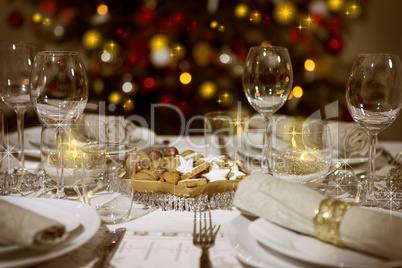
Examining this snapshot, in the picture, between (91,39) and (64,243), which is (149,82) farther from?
(64,243)

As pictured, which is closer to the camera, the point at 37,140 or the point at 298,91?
the point at 37,140

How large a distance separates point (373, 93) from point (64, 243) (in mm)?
659

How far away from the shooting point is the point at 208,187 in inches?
33.3

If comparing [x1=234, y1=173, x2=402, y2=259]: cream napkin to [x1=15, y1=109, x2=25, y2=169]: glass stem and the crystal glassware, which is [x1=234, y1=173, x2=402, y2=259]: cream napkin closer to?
the crystal glassware

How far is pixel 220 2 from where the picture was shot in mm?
2281

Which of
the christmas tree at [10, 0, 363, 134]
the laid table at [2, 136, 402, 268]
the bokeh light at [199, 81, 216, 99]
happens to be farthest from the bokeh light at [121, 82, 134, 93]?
the laid table at [2, 136, 402, 268]

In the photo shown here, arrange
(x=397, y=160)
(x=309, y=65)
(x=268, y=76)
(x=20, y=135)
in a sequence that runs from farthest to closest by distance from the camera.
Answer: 1. (x=309, y=65)
2. (x=397, y=160)
3. (x=20, y=135)
4. (x=268, y=76)

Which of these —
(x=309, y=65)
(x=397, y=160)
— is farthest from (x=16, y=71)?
(x=309, y=65)

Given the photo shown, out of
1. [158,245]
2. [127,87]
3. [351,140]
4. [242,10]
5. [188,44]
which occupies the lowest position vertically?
[158,245]

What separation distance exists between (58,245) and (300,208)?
34cm

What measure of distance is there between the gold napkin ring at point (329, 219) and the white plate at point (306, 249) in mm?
16

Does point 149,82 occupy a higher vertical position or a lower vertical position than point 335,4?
lower

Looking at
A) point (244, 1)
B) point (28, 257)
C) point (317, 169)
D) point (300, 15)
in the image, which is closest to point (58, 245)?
point (28, 257)

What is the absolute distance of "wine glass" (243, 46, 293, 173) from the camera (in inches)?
38.1
